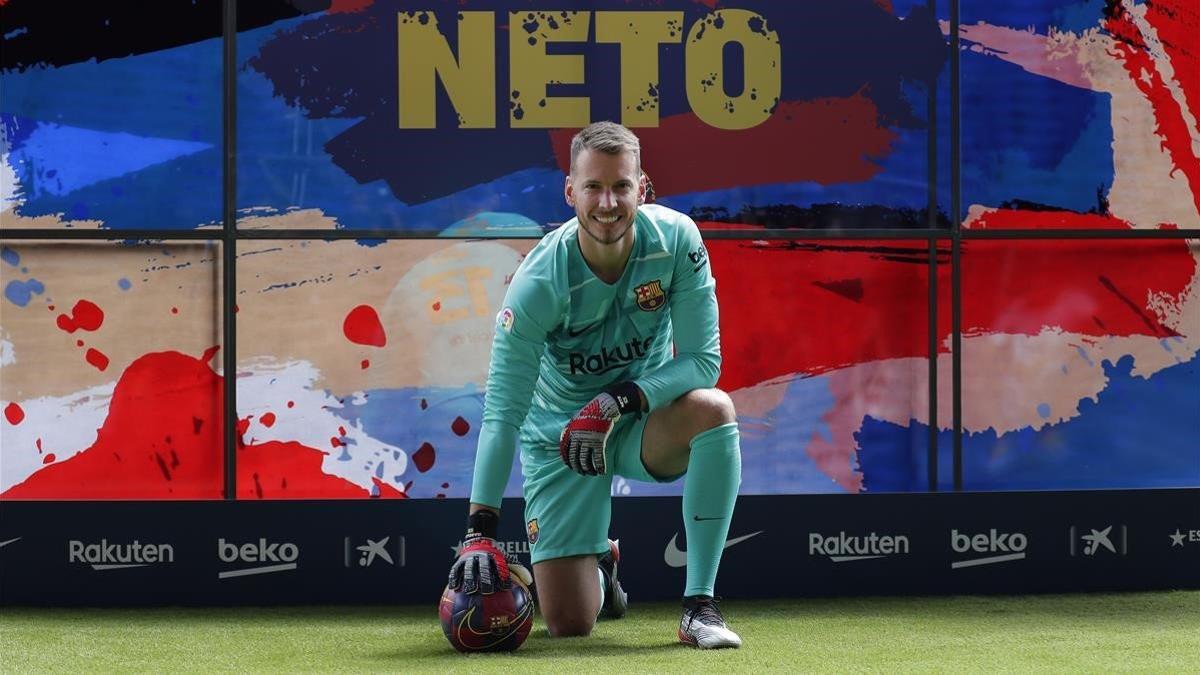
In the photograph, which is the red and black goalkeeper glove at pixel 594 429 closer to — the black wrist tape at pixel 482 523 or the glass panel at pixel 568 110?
the black wrist tape at pixel 482 523

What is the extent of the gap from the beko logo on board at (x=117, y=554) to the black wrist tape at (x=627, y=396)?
1871mm

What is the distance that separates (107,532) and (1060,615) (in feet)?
9.44

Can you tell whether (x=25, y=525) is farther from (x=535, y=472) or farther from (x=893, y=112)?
(x=893, y=112)

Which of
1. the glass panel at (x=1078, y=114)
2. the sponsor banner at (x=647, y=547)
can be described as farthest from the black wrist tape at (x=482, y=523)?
the glass panel at (x=1078, y=114)

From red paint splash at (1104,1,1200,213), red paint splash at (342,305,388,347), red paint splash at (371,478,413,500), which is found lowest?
red paint splash at (371,478,413,500)

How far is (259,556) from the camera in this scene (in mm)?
4883

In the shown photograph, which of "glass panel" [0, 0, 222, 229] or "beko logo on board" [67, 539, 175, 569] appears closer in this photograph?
"beko logo on board" [67, 539, 175, 569]

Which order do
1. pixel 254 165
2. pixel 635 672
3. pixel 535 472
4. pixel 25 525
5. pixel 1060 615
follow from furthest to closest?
pixel 254 165 < pixel 25 525 < pixel 1060 615 < pixel 535 472 < pixel 635 672

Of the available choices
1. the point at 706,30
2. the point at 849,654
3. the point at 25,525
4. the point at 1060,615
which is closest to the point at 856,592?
the point at 1060,615

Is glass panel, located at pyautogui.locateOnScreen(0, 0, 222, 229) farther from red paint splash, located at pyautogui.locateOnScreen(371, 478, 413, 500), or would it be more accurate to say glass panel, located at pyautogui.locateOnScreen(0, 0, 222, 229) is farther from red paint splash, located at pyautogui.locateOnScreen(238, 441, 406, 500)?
red paint splash, located at pyautogui.locateOnScreen(371, 478, 413, 500)

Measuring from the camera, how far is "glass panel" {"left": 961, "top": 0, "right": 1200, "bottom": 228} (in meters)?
5.88

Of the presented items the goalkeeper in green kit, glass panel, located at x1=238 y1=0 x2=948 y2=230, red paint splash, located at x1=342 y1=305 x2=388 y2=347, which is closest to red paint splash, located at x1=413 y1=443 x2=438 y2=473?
red paint splash, located at x1=342 y1=305 x2=388 y2=347

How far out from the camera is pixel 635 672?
3.32m

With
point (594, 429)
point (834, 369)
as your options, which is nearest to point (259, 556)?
point (594, 429)
